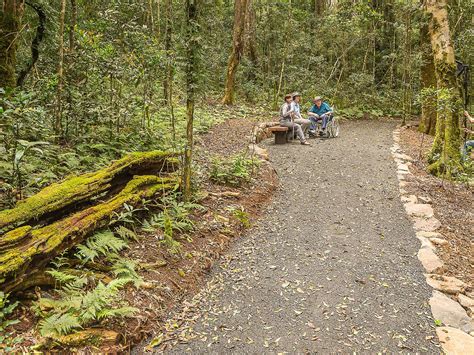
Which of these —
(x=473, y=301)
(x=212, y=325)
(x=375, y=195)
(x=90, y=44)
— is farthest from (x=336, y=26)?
(x=212, y=325)

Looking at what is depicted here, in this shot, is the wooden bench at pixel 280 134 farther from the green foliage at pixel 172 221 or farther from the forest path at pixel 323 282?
the green foliage at pixel 172 221

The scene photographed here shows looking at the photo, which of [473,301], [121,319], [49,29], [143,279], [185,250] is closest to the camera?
[121,319]

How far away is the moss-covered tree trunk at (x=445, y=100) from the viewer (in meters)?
8.63

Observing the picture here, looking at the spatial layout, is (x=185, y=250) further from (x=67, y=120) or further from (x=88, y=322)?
(x=67, y=120)

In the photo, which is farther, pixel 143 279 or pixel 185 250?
pixel 185 250

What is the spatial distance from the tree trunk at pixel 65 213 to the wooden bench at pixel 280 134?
21.1 ft

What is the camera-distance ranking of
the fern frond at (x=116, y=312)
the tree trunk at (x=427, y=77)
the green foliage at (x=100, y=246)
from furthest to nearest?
the tree trunk at (x=427, y=77), the green foliage at (x=100, y=246), the fern frond at (x=116, y=312)

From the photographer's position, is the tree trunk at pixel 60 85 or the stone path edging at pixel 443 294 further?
the tree trunk at pixel 60 85

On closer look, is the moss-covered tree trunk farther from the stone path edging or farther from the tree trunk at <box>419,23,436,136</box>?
the tree trunk at <box>419,23,436,136</box>

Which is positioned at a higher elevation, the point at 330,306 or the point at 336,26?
the point at 336,26

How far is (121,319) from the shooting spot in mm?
3400

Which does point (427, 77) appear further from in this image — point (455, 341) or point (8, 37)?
point (8, 37)

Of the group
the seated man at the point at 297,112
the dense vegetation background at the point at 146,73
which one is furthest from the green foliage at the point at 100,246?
the seated man at the point at 297,112

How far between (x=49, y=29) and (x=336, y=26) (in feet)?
47.6
